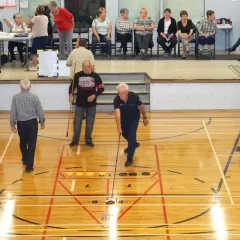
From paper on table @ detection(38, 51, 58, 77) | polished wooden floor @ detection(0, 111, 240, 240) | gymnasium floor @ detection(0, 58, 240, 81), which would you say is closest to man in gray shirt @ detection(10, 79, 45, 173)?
polished wooden floor @ detection(0, 111, 240, 240)

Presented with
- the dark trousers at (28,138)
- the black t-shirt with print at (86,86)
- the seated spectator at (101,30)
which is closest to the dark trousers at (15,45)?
the seated spectator at (101,30)

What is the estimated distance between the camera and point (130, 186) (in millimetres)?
10867

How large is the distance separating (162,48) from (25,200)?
1085cm

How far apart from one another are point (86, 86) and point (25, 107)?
5.76 feet

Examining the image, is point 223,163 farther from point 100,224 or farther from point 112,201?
point 100,224

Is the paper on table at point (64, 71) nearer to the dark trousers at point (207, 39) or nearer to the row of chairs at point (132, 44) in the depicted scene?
the row of chairs at point (132, 44)

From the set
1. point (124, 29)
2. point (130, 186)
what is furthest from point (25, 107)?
point (124, 29)

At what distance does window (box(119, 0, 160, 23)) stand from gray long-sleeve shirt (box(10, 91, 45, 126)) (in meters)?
9.98

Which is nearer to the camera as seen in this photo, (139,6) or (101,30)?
(101,30)

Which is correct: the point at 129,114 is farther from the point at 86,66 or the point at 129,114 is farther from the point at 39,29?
the point at 39,29

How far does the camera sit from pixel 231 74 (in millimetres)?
16625

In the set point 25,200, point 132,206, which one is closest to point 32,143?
point 25,200

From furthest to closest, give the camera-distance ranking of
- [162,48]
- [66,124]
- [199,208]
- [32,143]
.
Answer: [162,48] → [66,124] → [32,143] → [199,208]

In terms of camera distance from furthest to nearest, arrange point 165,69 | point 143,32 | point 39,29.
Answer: point 143,32, point 165,69, point 39,29
